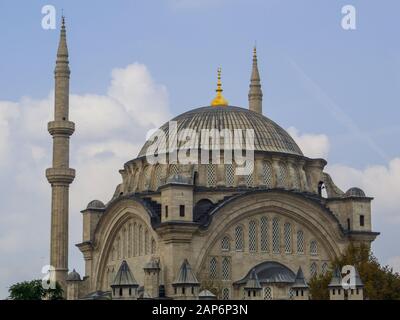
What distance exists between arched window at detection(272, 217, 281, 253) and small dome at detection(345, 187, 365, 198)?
182 inches

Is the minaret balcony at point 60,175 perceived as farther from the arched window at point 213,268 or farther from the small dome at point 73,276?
the arched window at point 213,268

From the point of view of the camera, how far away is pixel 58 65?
58.5 meters

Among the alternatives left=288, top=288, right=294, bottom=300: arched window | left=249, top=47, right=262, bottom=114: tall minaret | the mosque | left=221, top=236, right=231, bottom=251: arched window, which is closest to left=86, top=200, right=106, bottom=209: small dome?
the mosque

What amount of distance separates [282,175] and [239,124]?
3412 mm

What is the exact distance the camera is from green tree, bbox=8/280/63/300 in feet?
152

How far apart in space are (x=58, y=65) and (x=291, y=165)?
44.1 ft

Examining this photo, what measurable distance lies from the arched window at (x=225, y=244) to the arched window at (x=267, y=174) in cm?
422

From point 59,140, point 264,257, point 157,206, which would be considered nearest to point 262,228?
point 264,257

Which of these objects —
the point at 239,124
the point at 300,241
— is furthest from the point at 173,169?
the point at 300,241

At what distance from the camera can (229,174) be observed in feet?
180

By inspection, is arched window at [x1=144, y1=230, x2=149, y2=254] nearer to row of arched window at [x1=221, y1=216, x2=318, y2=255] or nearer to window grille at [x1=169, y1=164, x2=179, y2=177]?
window grille at [x1=169, y1=164, x2=179, y2=177]

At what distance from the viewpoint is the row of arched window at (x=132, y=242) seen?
177 feet

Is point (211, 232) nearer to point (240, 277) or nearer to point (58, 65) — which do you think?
point (240, 277)

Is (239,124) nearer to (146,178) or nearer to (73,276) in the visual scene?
(146,178)
